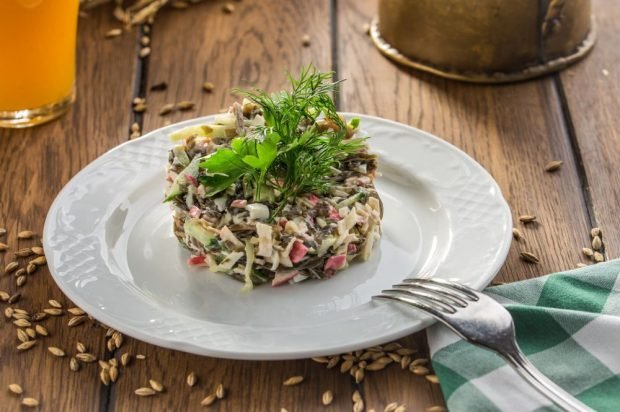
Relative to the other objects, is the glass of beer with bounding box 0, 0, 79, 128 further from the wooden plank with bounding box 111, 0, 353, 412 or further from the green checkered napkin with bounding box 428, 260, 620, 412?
the green checkered napkin with bounding box 428, 260, 620, 412

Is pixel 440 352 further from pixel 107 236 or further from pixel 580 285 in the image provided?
pixel 107 236

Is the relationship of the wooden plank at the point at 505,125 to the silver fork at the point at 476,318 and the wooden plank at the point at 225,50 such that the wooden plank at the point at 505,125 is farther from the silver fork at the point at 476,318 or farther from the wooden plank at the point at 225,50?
the silver fork at the point at 476,318

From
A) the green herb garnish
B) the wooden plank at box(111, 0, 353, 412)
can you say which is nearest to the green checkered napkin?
the green herb garnish

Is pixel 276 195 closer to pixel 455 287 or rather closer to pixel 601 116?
pixel 455 287

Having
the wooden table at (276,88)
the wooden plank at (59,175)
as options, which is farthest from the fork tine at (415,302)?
the wooden plank at (59,175)

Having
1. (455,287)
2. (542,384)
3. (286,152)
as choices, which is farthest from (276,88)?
(542,384)

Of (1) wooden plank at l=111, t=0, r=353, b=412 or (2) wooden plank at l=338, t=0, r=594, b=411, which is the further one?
(1) wooden plank at l=111, t=0, r=353, b=412

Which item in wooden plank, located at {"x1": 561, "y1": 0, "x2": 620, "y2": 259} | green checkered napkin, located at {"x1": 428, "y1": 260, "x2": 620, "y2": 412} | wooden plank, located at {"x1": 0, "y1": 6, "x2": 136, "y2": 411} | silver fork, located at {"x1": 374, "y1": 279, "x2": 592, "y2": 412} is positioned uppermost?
wooden plank, located at {"x1": 561, "y1": 0, "x2": 620, "y2": 259}

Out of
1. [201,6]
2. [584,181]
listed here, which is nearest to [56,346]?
[584,181]
